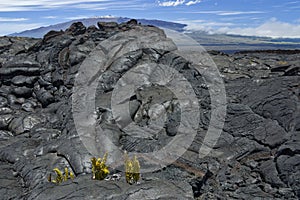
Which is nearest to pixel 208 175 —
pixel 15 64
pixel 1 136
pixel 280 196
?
pixel 280 196

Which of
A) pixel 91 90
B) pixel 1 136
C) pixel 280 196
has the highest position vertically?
pixel 91 90

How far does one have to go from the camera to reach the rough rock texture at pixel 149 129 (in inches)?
669

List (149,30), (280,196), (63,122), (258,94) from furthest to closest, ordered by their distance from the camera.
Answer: (149,30)
(63,122)
(258,94)
(280,196)

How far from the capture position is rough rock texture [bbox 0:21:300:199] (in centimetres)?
1700

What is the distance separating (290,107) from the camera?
22.8 metres

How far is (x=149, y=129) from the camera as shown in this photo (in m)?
24.2

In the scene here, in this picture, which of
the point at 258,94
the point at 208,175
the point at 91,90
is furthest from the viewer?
the point at 91,90

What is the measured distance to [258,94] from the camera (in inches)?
1023

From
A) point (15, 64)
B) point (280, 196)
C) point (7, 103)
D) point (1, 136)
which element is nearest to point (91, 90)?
point (1, 136)

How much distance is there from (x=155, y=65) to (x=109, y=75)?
4264 millimetres

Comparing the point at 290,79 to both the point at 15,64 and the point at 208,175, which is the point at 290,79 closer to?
the point at 208,175

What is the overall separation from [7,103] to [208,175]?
25981mm

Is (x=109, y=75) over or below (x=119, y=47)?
below

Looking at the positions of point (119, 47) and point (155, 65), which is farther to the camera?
point (119, 47)
